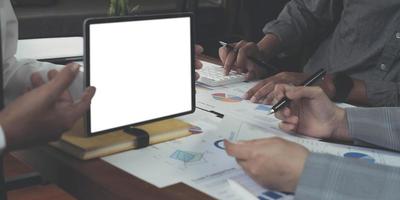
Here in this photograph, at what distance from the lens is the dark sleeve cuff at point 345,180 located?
0.84 metres

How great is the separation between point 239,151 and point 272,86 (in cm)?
53

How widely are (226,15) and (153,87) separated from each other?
2.77m

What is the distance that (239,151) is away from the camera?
907mm

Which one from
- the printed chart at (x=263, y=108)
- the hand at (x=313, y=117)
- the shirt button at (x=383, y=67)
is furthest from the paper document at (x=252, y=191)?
the shirt button at (x=383, y=67)

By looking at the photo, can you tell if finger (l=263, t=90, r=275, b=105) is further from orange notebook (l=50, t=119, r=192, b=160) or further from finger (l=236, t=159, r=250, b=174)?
finger (l=236, t=159, r=250, b=174)

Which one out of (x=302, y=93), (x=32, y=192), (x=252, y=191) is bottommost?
(x=32, y=192)

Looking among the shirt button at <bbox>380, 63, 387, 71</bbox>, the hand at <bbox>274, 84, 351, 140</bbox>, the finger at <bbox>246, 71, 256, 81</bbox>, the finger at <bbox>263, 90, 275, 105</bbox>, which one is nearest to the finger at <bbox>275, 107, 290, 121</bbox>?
the hand at <bbox>274, 84, 351, 140</bbox>

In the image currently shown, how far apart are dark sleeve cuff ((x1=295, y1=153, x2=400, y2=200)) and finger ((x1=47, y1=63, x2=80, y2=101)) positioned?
15.5 inches

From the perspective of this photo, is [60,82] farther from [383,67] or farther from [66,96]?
[383,67]

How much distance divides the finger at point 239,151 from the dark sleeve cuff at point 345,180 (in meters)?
0.10

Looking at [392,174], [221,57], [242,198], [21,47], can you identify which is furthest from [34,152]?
[21,47]

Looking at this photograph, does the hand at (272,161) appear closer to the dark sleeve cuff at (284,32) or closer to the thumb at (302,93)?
the thumb at (302,93)

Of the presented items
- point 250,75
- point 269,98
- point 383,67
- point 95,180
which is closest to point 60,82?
point 95,180

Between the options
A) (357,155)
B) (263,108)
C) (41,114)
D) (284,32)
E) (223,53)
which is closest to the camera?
(41,114)
